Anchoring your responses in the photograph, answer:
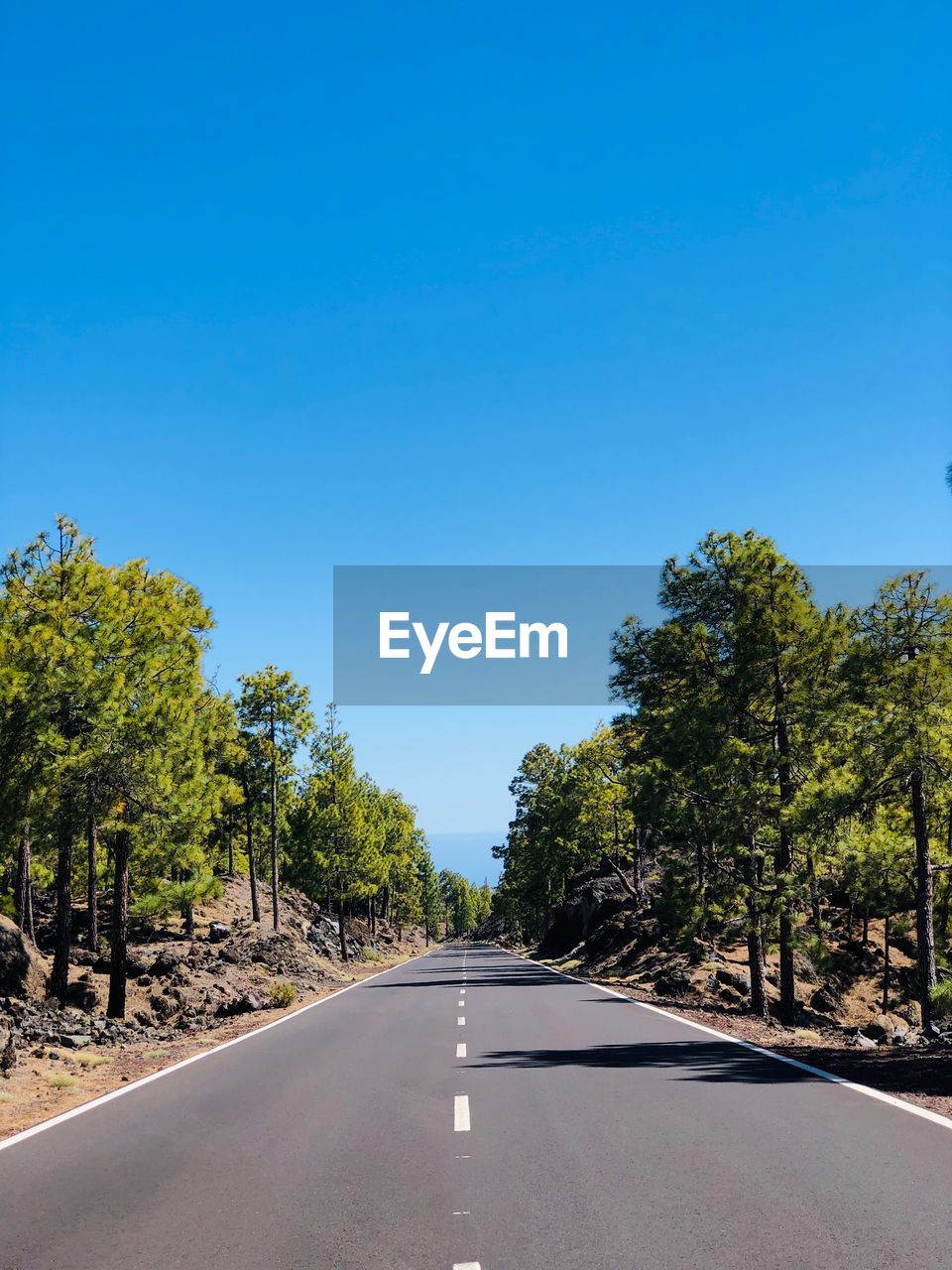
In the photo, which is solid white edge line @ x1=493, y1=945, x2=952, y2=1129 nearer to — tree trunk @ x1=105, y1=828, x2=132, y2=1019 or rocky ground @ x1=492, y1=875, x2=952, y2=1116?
rocky ground @ x1=492, y1=875, x2=952, y2=1116

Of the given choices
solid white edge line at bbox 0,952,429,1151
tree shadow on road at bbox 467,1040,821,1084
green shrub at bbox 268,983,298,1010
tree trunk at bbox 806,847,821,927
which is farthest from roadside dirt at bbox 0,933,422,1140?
tree trunk at bbox 806,847,821,927

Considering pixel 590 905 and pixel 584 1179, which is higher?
pixel 584 1179

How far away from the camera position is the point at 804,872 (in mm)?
23594

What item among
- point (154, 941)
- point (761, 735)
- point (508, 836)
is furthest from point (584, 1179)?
point (508, 836)

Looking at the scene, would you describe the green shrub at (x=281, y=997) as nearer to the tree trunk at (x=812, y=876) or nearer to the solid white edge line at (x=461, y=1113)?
the tree trunk at (x=812, y=876)

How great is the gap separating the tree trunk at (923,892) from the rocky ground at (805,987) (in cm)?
125

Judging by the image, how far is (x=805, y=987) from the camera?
37.4 metres

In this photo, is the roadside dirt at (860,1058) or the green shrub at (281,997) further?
the green shrub at (281,997)

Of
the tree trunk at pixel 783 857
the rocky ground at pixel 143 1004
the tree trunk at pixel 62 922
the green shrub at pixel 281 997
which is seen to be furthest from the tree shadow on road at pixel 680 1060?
the green shrub at pixel 281 997

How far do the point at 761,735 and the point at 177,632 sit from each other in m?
14.6

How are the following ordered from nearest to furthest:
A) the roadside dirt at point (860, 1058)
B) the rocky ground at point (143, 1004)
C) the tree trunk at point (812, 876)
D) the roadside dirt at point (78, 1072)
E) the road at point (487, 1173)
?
the road at point (487, 1173) < the roadside dirt at point (860, 1058) < the roadside dirt at point (78, 1072) < the rocky ground at point (143, 1004) < the tree trunk at point (812, 876)

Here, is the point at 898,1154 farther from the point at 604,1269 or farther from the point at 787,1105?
the point at 604,1269

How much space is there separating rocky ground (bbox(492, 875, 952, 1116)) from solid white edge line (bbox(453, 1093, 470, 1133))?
4781mm

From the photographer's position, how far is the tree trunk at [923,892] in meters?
19.0
